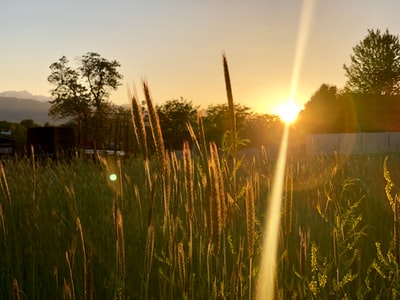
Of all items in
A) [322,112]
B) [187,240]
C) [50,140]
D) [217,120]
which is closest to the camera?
[187,240]

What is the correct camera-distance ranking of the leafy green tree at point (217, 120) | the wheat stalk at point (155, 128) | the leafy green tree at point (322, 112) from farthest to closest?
1. the leafy green tree at point (322, 112)
2. the leafy green tree at point (217, 120)
3. the wheat stalk at point (155, 128)

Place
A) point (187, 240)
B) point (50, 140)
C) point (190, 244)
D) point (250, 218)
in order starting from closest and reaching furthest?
point (250, 218)
point (190, 244)
point (187, 240)
point (50, 140)

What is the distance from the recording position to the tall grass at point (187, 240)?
1.22 m

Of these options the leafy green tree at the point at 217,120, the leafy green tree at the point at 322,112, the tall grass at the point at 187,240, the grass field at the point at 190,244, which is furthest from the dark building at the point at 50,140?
the leafy green tree at the point at 322,112

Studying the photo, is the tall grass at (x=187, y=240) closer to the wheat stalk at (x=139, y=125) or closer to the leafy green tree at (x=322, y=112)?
the wheat stalk at (x=139, y=125)

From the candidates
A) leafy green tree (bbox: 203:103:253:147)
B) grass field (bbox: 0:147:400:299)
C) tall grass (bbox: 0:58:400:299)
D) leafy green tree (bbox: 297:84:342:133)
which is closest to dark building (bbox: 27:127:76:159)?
tall grass (bbox: 0:58:400:299)

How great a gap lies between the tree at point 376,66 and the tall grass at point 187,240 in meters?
45.2

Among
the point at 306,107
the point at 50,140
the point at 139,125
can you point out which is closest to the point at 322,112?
the point at 306,107

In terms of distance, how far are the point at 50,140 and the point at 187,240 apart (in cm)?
1073

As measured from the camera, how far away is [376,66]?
48.2 meters

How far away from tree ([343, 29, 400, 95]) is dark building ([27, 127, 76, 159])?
39612 mm

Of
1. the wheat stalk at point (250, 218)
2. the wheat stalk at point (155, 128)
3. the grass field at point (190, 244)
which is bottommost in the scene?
the grass field at point (190, 244)

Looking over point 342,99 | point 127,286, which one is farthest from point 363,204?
point 342,99

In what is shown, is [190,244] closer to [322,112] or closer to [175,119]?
[175,119]
